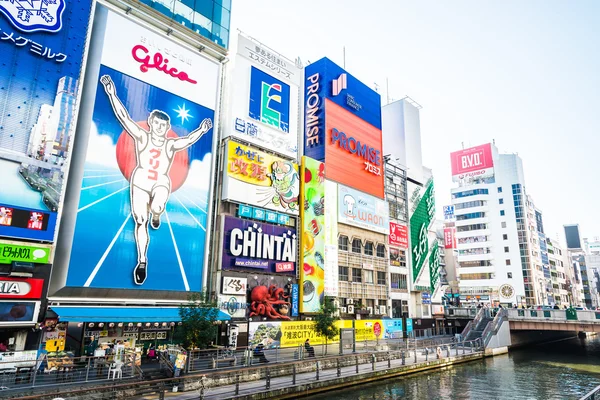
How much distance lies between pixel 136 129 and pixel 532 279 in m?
98.6

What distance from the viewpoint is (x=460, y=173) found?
109625mm

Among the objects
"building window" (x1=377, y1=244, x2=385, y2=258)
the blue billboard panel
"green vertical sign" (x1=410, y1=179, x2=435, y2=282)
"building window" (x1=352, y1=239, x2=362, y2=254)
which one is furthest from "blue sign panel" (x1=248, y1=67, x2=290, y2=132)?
"green vertical sign" (x1=410, y1=179, x2=435, y2=282)

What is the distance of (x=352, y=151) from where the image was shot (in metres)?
56.3

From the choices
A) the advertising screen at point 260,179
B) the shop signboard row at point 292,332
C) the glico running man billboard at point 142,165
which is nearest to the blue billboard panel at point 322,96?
the advertising screen at point 260,179

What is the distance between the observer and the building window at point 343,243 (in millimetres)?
51650

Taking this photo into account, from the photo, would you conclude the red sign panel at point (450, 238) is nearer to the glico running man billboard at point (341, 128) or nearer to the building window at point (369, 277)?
the glico running man billboard at point (341, 128)

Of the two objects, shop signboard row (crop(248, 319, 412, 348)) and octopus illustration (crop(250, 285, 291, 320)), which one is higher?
octopus illustration (crop(250, 285, 291, 320))

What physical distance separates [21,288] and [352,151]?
1625 inches

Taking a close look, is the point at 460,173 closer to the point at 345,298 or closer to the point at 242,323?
the point at 345,298

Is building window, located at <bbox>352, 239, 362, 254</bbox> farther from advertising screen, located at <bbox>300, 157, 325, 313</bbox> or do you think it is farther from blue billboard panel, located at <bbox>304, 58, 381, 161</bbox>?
blue billboard panel, located at <bbox>304, 58, 381, 161</bbox>

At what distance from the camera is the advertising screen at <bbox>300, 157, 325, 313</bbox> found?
44406mm

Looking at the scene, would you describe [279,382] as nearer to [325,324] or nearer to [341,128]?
[325,324]

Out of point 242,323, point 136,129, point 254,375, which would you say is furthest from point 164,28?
point 254,375

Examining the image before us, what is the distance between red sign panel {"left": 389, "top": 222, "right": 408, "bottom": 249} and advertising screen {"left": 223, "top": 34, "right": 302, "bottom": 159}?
2266cm
